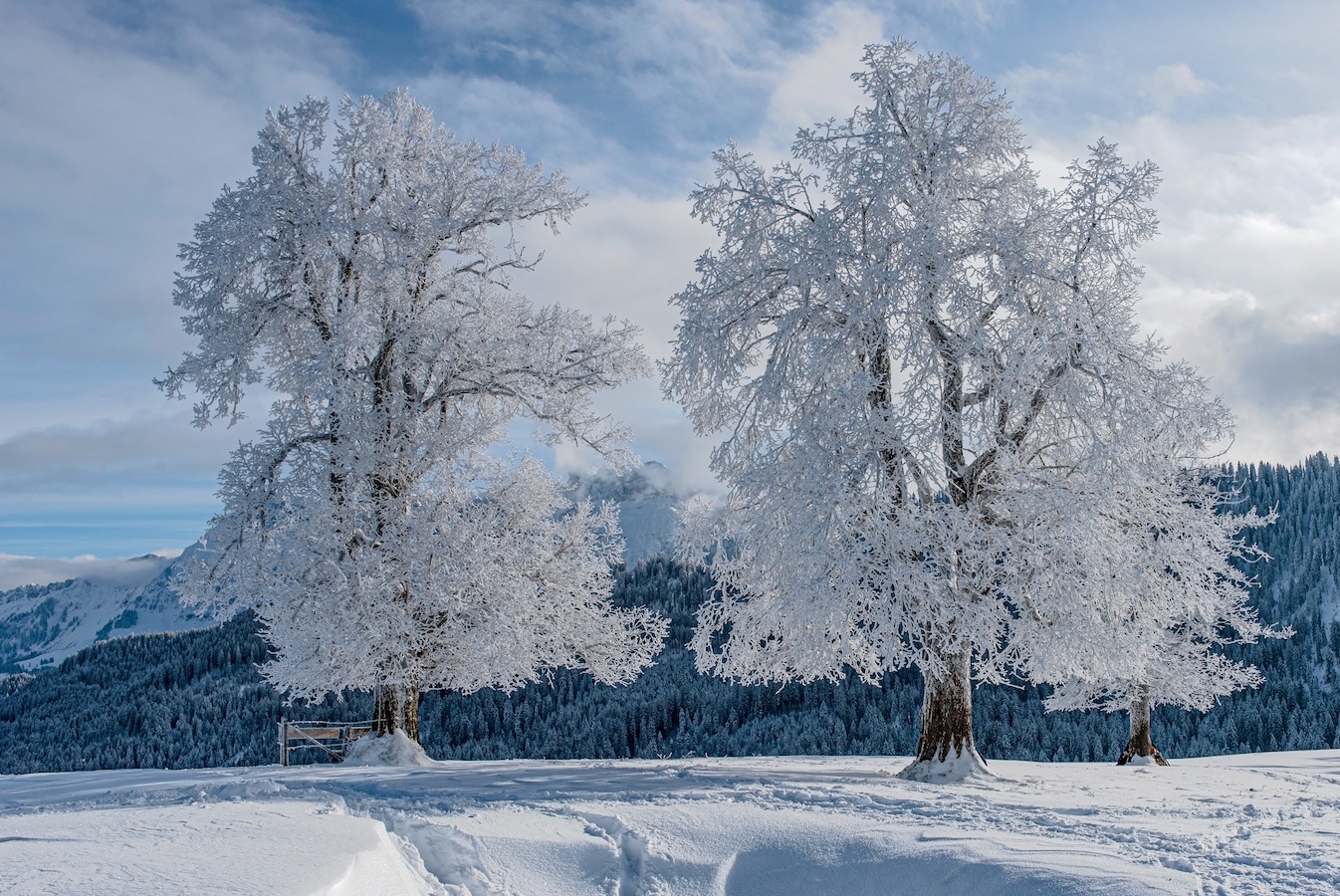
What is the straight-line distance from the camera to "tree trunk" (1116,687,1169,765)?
85.6 feet

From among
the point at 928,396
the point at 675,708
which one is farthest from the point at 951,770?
the point at 675,708

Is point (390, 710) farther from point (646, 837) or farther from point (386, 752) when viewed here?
point (646, 837)

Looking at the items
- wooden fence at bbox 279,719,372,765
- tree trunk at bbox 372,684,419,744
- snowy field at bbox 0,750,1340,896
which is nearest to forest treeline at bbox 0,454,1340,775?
wooden fence at bbox 279,719,372,765

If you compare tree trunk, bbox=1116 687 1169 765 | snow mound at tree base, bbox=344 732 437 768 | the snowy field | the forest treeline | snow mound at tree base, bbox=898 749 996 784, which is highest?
the snowy field

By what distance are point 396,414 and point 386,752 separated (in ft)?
19.0

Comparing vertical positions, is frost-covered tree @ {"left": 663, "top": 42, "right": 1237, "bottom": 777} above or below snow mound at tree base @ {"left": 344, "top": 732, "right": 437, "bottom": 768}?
above

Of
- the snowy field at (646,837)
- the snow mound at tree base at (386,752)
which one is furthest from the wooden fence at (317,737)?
the snowy field at (646,837)

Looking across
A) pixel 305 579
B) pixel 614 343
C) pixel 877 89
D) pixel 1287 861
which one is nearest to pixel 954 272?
pixel 877 89

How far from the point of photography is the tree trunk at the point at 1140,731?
85.6 ft

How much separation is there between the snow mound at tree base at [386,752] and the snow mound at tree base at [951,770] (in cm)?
764

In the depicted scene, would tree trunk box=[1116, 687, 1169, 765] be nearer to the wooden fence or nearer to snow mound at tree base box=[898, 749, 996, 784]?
snow mound at tree base box=[898, 749, 996, 784]

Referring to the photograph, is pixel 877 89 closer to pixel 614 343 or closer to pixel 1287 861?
pixel 614 343

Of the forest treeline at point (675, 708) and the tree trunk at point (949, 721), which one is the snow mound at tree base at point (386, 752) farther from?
the forest treeline at point (675, 708)

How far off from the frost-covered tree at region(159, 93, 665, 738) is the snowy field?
12.8 ft
